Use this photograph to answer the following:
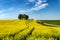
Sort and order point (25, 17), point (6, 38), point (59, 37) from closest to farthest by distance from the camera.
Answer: point (6, 38) < point (59, 37) < point (25, 17)

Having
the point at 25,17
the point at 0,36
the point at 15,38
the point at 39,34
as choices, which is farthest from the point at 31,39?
the point at 25,17

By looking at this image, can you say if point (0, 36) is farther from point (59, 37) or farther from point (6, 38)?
point (59, 37)

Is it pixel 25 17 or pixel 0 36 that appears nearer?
pixel 0 36

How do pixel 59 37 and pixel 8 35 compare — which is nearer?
pixel 8 35

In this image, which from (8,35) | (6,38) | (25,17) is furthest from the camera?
(25,17)

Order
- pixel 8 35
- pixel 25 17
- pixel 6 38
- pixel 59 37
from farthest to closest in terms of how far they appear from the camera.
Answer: pixel 25 17 < pixel 59 37 < pixel 8 35 < pixel 6 38

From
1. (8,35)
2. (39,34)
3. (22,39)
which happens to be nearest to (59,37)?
(39,34)

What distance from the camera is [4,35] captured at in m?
14.6

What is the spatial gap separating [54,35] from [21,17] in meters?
83.7

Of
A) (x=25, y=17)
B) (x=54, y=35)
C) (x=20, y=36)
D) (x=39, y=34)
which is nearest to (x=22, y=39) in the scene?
(x=20, y=36)

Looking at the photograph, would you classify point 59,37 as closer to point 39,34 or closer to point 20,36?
point 39,34

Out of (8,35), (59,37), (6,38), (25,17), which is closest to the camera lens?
(6,38)

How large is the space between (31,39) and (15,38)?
1.55 meters

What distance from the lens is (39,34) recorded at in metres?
18.4
